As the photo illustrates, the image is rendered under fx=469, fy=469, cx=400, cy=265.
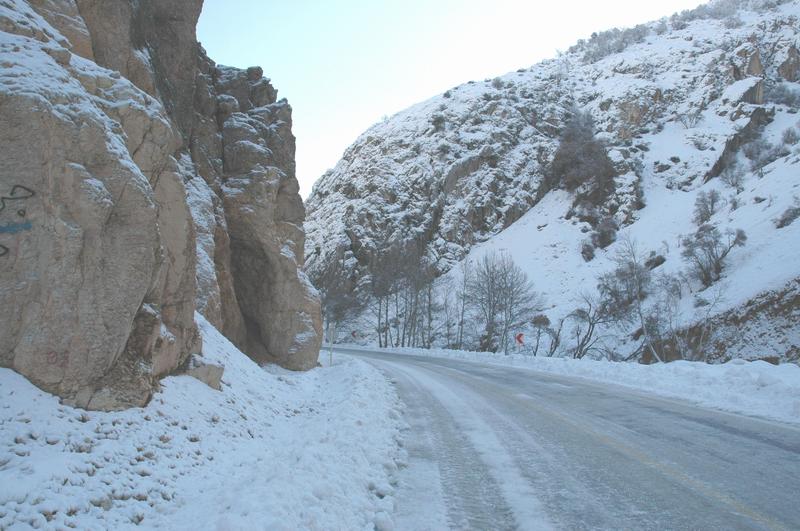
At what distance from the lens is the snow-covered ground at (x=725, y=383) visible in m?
8.34

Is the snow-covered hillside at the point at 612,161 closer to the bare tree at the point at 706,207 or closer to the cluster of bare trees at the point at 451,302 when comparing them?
the bare tree at the point at 706,207

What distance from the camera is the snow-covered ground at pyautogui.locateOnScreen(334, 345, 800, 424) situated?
8336 millimetres

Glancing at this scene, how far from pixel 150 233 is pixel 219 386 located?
3.50m

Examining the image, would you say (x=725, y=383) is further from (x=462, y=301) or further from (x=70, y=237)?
(x=462, y=301)

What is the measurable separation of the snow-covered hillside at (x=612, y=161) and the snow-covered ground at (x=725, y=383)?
18.7 m

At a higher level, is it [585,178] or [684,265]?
[585,178]

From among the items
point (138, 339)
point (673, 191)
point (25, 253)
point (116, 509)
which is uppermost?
point (673, 191)

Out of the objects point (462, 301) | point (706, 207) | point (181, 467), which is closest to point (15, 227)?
point (181, 467)

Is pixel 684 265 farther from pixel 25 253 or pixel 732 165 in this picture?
pixel 25 253

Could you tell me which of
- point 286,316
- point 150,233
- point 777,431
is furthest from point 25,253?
point 286,316

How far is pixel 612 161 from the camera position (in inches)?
2317

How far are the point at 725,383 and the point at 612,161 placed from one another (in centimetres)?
5447

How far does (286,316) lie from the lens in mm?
16391

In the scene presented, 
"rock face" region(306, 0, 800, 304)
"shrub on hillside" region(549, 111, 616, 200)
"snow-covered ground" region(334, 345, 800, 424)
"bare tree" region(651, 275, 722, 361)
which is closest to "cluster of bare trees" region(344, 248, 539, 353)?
"rock face" region(306, 0, 800, 304)
